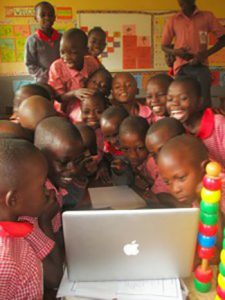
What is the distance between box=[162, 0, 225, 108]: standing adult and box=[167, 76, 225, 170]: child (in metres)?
1.27

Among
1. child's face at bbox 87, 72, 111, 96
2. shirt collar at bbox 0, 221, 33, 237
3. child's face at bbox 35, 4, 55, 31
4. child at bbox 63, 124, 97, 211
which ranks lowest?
child at bbox 63, 124, 97, 211

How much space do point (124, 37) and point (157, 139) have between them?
321cm

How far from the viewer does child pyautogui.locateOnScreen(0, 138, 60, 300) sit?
76 centimetres

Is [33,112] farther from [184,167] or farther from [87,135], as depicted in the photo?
[184,167]

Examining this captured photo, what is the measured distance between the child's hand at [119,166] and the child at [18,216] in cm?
92

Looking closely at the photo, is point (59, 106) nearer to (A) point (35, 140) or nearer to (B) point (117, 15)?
(A) point (35, 140)

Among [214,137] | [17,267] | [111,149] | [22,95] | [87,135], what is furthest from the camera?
[111,149]

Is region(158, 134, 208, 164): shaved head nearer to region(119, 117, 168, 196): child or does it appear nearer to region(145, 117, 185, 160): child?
region(145, 117, 185, 160): child

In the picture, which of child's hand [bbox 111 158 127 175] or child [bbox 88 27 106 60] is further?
child [bbox 88 27 106 60]

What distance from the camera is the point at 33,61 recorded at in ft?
9.82

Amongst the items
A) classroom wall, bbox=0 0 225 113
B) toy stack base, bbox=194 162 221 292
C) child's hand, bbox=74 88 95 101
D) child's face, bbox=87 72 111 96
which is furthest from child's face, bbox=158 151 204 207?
classroom wall, bbox=0 0 225 113

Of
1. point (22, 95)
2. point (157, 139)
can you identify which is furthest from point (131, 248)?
point (22, 95)

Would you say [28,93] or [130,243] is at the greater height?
[28,93]

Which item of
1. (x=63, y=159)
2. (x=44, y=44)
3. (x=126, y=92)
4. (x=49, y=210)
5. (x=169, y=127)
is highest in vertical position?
(x=44, y=44)
